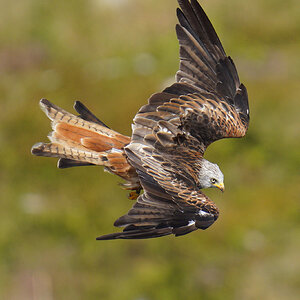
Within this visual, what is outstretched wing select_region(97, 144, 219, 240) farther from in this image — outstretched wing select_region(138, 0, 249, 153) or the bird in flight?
outstretched wing select_region(138, 0, 249, 153)

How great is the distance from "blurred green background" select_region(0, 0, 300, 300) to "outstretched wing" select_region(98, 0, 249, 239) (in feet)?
27.7

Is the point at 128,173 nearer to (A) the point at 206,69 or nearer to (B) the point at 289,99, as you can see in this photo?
(A) the point at 206,69

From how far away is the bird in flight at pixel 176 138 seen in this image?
10219mm

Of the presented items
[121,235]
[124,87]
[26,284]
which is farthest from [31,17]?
[121,235]

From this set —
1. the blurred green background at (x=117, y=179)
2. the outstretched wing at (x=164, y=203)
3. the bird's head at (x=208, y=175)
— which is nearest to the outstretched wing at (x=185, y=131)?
the outstretched wing at (x=164, y=203)

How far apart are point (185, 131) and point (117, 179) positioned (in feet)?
34.0

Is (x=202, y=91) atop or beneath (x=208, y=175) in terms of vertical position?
atop

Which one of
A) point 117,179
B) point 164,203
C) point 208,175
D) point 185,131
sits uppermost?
point 117,179

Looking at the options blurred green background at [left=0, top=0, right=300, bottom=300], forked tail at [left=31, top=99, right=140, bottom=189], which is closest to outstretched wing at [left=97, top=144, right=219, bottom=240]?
forked tail at [left=31, top=99, right=140, bottom=189]

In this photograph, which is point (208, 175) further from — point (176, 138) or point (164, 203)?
point (164, 203)

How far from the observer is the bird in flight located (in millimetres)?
10219

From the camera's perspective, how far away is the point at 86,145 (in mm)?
11148

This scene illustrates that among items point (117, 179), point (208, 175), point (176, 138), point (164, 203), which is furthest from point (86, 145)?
point (117, 179)

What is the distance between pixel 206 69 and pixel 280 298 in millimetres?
9262
